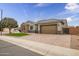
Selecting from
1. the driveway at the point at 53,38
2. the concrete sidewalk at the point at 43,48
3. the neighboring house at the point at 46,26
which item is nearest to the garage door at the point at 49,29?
the neighboring house at the point at 46,26

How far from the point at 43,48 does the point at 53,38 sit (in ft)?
4.74

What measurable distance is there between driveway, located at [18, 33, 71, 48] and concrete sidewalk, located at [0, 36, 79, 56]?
370mm

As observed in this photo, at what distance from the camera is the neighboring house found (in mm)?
9929

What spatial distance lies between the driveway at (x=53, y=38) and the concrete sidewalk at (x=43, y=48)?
1.21 feet

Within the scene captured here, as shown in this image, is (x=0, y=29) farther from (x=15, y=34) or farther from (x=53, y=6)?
(x=53, y=6)

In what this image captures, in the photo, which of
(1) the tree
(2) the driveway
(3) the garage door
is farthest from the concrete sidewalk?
(1) the tree

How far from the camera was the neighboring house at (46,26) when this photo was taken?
32.6 ft

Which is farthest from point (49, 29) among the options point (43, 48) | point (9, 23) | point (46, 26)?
point (9, 23)

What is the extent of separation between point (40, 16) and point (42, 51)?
2.04 metres

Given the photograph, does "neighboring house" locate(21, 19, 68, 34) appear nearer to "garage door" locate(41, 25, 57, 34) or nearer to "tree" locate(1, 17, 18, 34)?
"garage door" locate(41, 25, 57, 34)

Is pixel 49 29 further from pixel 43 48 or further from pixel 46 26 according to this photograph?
pixel 43 48

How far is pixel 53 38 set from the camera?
10648 mm

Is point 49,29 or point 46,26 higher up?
point 46,26

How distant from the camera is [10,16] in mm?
9602
